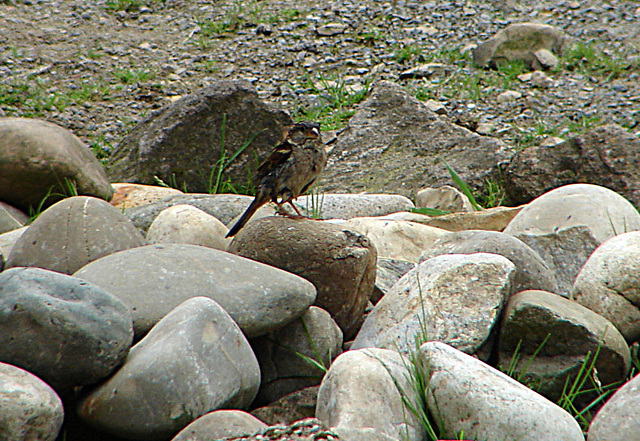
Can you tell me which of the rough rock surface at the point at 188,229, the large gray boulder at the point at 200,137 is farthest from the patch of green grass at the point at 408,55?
the rough rock surface at the point at 188,229

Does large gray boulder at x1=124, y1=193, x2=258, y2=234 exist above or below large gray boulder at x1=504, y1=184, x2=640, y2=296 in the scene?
below

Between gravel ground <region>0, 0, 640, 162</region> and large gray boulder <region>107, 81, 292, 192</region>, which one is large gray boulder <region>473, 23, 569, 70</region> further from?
large gray boulder <region>107, 81, 292, 192</region>

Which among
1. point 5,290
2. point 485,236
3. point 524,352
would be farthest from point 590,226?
point 5,290

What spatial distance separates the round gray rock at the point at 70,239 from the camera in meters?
3.59

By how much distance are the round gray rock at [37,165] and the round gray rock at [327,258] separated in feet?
6.80

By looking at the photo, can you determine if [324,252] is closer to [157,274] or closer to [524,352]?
[157,274]

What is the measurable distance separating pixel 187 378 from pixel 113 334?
33 cm

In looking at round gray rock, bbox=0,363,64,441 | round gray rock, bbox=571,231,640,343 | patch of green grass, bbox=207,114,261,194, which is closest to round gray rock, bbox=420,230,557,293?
round gray rock, bbox=571,231,640,343

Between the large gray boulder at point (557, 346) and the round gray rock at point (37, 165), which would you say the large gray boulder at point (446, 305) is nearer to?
the large gray boulder at point (557, 346)

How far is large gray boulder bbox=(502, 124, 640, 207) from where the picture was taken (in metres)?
5.42

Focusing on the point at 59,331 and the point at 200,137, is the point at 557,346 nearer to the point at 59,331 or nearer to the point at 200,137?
the point at 59,331

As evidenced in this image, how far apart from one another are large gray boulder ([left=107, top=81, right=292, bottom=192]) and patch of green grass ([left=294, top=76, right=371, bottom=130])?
1.47 metres

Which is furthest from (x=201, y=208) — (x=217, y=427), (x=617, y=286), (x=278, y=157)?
(x=617, y=286)

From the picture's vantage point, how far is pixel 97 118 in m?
7.93
